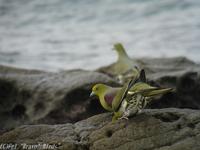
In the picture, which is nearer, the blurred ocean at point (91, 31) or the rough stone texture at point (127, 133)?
the rough stone texture at point (127, 133)

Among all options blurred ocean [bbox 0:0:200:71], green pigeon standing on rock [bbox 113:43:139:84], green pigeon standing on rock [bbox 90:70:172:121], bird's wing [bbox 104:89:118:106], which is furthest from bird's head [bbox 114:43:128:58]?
blurred ocean [bbox 0:0:200:71]

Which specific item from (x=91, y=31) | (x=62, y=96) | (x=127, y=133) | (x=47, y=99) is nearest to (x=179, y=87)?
(x=62, y=96)

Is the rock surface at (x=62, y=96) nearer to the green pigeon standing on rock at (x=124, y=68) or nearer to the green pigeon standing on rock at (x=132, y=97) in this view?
the green pigeon standing on rock at (x=124, y=68)

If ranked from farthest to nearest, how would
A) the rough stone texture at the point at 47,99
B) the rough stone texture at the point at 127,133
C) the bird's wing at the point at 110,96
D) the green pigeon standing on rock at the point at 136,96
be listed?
the rough stone texture at the point at 47,99, the bird's wing at the point at 110,96, the green pigeon standing on rock at the point at 136,96, the rough stone texture at the point at 127,133

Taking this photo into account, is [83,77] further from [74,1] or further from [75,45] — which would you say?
[74,1]

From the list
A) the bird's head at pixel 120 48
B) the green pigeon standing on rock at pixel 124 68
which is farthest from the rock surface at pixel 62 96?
the bird's head at pixel 120 48

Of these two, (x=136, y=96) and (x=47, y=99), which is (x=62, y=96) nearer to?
(x=47, y=99)

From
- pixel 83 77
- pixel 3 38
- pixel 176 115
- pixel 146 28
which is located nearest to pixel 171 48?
pixel 146 28

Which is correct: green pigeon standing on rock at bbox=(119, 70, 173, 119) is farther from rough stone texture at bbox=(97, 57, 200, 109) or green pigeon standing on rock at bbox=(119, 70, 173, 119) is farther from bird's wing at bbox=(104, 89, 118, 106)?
rough stone texture at bbox=(97, 57, 200, 109)
